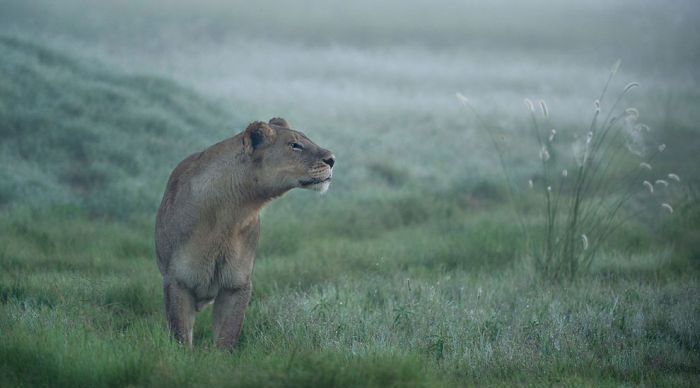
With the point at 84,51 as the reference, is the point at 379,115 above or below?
below

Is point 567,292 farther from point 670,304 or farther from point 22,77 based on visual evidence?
point 22,77

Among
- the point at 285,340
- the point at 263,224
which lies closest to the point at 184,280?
the point at 285,340

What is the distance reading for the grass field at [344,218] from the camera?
640 cm

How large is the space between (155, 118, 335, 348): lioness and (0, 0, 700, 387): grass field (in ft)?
1.40

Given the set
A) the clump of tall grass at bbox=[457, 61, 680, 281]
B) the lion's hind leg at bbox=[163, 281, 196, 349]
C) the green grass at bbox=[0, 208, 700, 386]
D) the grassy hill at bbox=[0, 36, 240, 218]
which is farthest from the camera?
the grassy hill at bbox=[0, 36, 240, 218]

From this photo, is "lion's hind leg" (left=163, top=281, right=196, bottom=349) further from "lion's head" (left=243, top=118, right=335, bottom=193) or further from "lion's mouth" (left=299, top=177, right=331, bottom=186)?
"lion's mouth" (left=299, top=177, right=331, bottom=186)

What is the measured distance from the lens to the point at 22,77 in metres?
20.1

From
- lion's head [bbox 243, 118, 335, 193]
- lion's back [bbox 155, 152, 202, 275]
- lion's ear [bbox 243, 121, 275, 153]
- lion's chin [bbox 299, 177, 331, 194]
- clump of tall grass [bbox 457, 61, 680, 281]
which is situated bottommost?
clump of tall grass [bbox 457, 61, 680, 281]

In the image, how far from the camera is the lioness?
6.86 metres

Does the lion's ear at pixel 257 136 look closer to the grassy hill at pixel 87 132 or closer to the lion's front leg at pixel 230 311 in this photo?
the lion's front leg at pixel 230 311

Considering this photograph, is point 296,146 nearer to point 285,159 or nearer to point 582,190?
point 285,159

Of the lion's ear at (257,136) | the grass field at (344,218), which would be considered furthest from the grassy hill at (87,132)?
the lion's ear at (257,136)

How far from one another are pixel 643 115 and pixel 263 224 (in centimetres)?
1562

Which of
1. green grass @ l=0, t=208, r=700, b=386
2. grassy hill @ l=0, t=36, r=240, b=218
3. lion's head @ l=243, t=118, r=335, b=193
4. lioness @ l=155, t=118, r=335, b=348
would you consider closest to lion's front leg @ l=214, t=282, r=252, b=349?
lioness @ l=155, t=118, r=335, b=348
